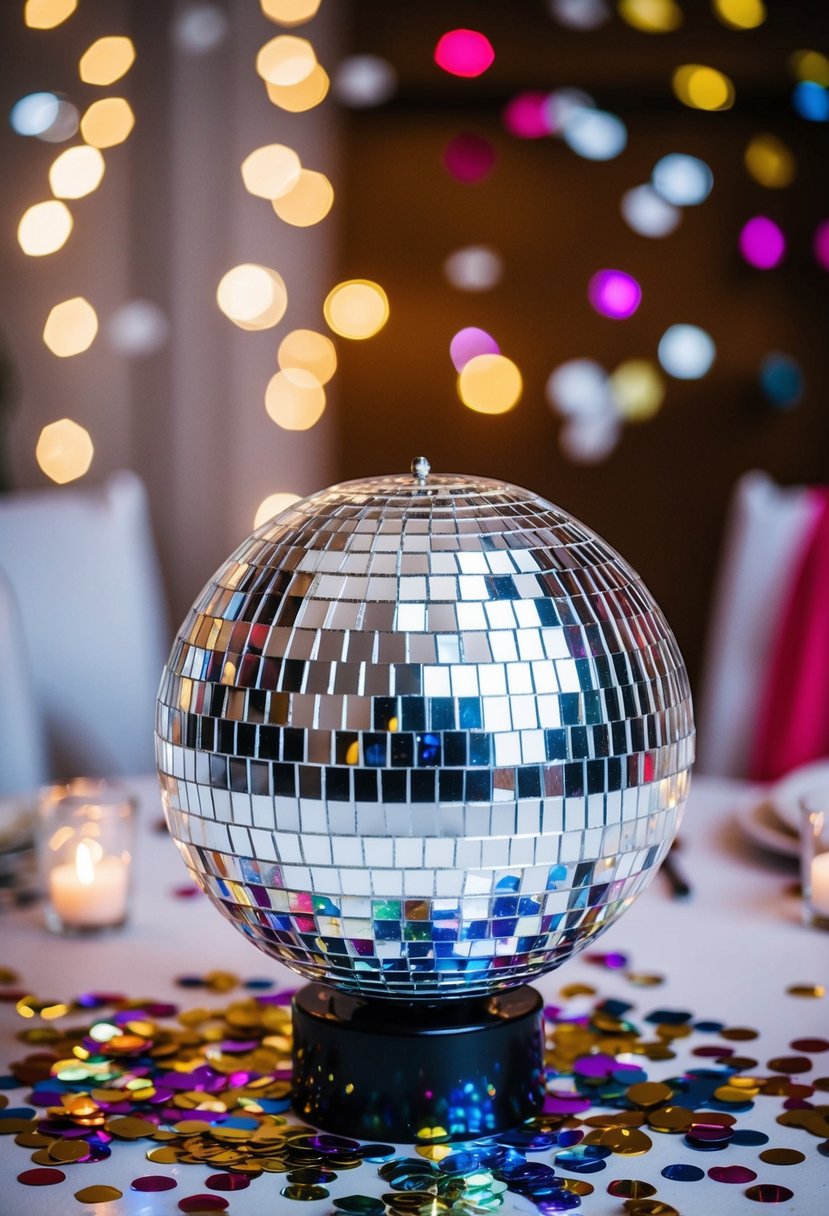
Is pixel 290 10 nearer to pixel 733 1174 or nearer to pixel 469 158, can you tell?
pixel 469 158

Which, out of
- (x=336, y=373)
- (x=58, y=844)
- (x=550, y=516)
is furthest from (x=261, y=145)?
(x=550, y=516)

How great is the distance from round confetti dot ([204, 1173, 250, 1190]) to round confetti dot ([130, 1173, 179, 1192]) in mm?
14

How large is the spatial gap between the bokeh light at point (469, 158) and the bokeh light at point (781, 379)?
691 mm

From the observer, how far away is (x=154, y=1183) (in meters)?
0.57

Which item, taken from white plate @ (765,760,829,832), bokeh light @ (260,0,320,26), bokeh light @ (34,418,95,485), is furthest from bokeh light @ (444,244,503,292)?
white plate @ (765,760,829,832)

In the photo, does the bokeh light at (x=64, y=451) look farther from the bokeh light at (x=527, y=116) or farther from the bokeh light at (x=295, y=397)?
the bokeh light at (x=527, y=116)

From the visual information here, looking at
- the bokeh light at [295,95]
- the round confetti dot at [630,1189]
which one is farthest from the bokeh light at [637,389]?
the round confetti dot at [630,1189]

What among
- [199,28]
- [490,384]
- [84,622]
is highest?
[199,28]

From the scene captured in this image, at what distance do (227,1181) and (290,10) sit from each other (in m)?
2.80

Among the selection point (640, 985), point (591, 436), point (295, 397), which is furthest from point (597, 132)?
point (640, 985)

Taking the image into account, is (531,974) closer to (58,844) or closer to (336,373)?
(58,844)

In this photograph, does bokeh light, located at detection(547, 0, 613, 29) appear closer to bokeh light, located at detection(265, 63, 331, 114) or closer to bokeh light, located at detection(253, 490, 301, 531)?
bokeh light, located at detection(265, 63, 331, 114)

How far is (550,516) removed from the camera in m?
0.62

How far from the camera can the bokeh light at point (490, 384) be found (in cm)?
290
